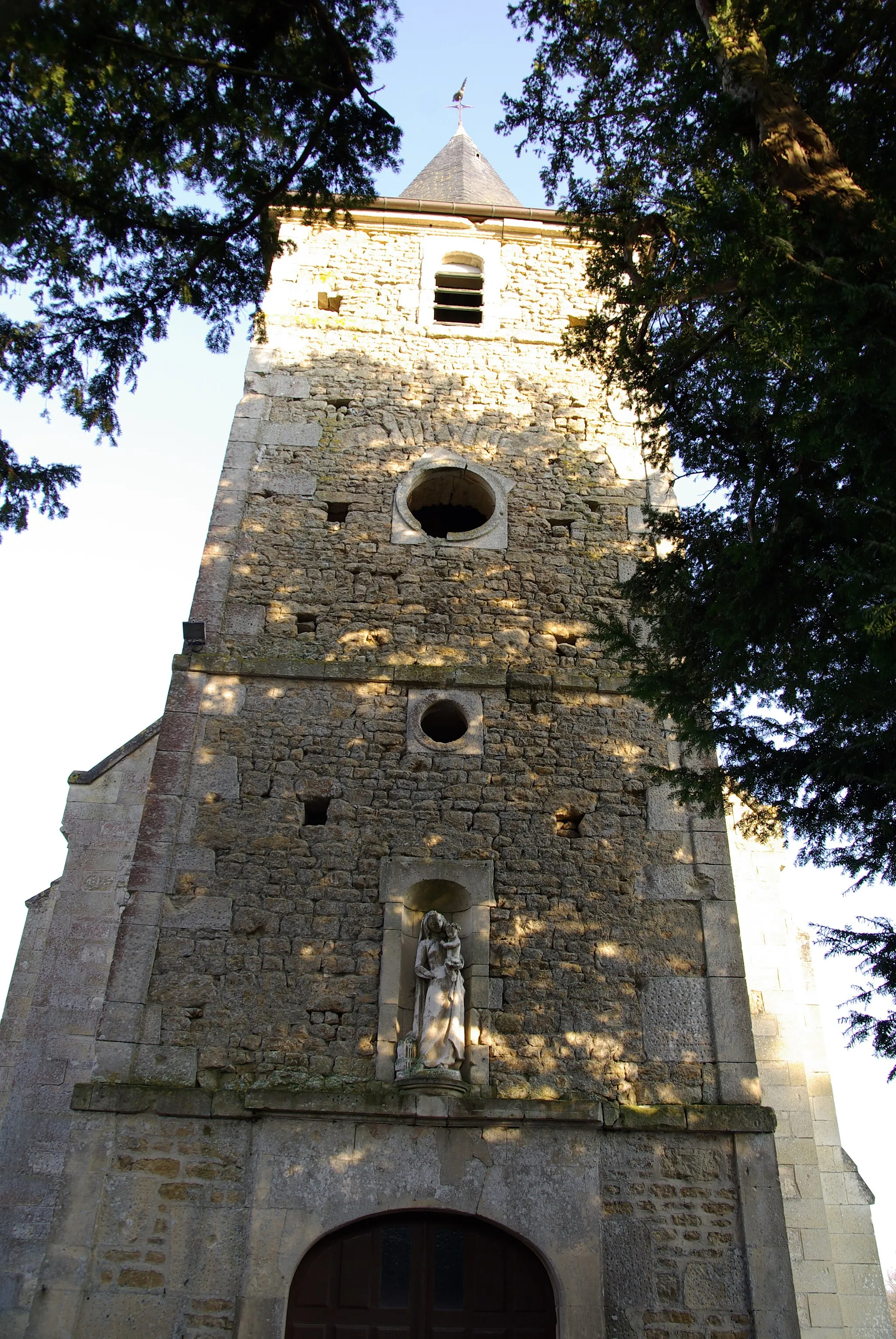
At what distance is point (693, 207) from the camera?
229 inches

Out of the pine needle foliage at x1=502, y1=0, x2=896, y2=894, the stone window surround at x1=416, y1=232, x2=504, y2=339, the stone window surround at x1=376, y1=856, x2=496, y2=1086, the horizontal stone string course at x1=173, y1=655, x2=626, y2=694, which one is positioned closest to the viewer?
the pine needle foliage at x1=502, y1=0, x2=896, y2=894

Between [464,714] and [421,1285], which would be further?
[464,714]

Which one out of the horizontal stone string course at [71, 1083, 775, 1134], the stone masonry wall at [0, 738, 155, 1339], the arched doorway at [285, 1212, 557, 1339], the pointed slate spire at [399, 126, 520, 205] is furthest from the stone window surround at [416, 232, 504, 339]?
the arched doorway at [285, 1212, 557, 1339]

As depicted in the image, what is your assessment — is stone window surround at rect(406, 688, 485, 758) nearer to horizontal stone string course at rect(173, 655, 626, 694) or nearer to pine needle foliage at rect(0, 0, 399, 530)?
horizontal stone string course at rect(173, 655, 626, 694)

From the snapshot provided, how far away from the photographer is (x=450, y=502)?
9836 mm

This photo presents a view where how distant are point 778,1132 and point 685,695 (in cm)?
423

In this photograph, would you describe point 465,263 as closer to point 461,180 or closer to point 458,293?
point 458,293

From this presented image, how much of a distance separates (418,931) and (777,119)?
5236 millimetres

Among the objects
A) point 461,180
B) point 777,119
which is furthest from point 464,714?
point 461,180

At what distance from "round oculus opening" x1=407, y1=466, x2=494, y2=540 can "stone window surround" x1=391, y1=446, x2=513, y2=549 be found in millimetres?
40

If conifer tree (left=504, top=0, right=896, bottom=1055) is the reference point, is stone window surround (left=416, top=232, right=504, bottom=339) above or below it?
above

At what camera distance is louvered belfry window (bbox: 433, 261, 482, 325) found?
10.8m

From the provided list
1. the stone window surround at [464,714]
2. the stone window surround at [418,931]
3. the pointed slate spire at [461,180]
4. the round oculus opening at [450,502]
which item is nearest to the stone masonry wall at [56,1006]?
the stone window surround at [418,931]

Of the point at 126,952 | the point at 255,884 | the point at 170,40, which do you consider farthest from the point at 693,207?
the point at 126,952
